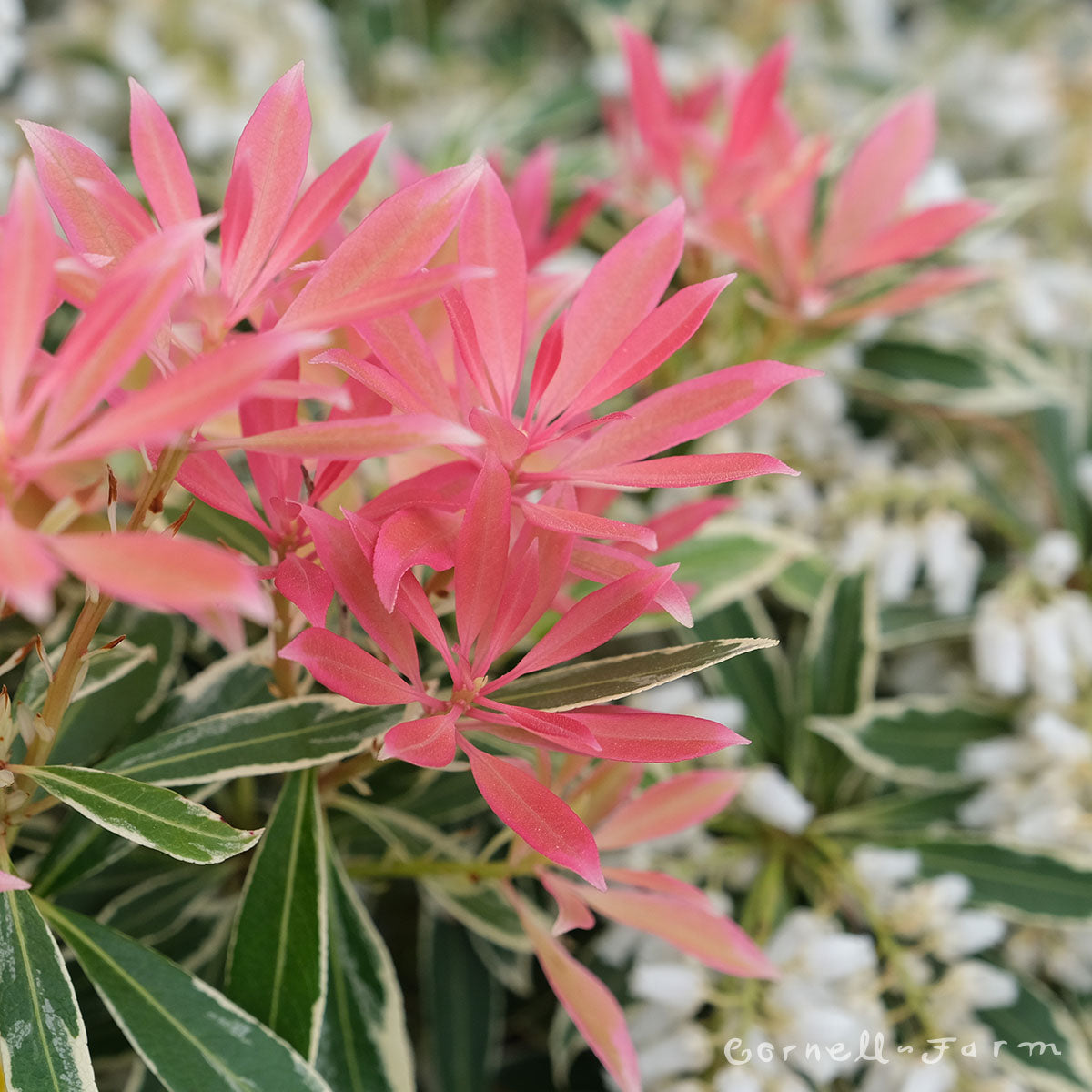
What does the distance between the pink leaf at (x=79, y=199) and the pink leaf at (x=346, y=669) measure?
0.18m

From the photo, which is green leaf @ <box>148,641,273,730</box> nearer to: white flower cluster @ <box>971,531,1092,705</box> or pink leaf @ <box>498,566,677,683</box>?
pink leaf @ <box>498,566,677,683</box>

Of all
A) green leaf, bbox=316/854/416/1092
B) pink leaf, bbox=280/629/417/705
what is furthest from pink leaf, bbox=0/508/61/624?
green leaf, bbox=316/854/416/1092

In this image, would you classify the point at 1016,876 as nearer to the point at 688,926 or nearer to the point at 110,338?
the point at 688,926

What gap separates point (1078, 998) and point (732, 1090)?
0.37 m

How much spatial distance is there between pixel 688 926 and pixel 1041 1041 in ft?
1.17

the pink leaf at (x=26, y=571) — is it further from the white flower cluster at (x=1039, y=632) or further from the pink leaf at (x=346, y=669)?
the white flower cluster at (x=1039, y=632)

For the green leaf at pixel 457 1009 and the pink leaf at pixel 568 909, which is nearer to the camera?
the pink leaf at pixel 568 909

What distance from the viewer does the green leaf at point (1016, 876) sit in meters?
0.72

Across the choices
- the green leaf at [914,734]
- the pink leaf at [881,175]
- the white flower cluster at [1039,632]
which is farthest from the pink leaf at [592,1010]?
the pink leaf at [881,175]

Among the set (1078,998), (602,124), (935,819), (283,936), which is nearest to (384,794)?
(283,936)

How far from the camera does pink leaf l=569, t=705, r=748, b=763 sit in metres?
0.41

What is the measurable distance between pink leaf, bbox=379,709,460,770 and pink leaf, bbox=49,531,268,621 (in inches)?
4.6

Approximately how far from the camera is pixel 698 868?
76 centimetres

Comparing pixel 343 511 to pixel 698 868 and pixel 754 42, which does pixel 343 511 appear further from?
pixel 754 42
